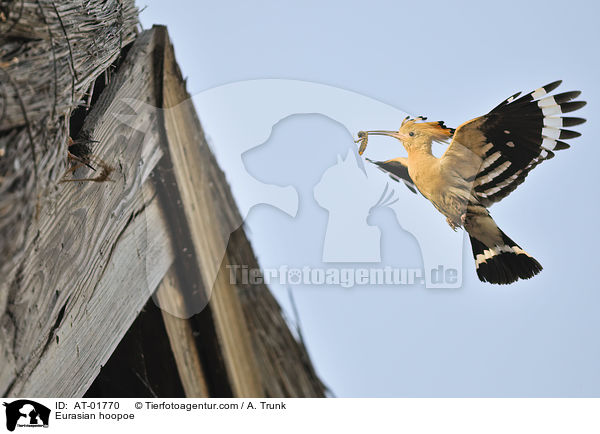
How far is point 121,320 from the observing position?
1.05m

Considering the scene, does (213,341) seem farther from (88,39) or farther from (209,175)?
(88,39)

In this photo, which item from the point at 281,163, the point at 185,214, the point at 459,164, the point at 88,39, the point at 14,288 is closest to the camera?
the point at 14,288

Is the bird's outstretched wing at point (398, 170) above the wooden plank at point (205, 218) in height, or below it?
above

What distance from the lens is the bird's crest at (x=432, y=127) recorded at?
1.43 meters

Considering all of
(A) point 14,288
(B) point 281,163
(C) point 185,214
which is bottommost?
(A) point 14,288

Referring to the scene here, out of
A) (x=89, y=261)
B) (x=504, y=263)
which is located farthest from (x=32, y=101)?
(x=504, y=263)

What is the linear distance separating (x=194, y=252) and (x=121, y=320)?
21 cm

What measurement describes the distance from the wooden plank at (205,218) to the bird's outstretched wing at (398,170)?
1.86 feet

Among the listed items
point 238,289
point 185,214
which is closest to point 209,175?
point 185,214

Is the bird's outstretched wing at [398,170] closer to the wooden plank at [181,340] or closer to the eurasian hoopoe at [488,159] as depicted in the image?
the eurasian hoopoe at [488,159]

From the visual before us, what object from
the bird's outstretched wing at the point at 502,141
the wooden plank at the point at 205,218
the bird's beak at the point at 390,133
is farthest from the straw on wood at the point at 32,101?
the bird's outstretched wing at the point at 502,141

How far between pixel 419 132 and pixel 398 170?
0.12 metres
